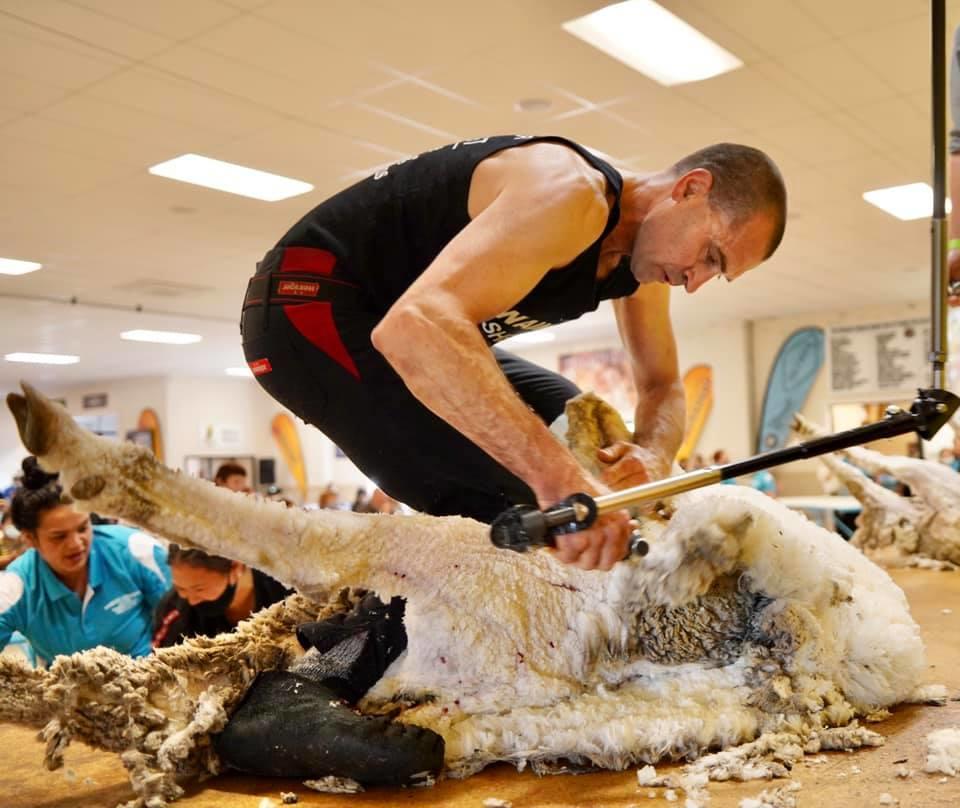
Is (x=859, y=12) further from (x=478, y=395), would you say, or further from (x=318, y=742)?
(x=318, y=742)

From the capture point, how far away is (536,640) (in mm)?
1606

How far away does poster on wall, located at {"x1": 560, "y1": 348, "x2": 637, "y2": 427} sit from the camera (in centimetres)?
1491

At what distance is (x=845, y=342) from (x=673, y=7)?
10.0m

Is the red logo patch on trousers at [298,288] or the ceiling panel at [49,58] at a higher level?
the ceiling panel at [49,58]

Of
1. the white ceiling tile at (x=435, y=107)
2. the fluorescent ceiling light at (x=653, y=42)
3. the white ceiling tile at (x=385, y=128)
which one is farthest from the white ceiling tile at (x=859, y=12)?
the white ceiling tile at (x=385, y=128)

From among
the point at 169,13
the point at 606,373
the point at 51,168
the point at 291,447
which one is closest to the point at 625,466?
the point at 169,13

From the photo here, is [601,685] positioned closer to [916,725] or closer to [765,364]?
[916,725]

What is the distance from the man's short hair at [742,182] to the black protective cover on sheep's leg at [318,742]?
39.6 inches

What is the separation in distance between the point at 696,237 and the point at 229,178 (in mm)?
5271

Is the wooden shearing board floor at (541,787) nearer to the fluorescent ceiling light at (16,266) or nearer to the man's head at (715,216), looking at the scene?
the man's head at (715,216)

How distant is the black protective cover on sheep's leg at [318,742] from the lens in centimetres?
136

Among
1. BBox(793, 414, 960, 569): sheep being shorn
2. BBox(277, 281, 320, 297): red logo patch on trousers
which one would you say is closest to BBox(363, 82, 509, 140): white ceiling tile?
BBox(793, 414, 960, 569): sheep being shorn

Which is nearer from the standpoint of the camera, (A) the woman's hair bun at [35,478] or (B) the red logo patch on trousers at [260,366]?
(B) the red logo patch on trousers at [260,366]

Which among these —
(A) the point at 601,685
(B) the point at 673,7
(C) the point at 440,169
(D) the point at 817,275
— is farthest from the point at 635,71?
(D) the point at 817,275
